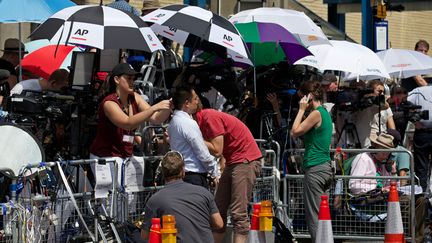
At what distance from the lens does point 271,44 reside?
14852mm

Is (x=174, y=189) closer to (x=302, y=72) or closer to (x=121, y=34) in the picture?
(x=121, y=34)

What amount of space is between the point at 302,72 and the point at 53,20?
4.45 meters

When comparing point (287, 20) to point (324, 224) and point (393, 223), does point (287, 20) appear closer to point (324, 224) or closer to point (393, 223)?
point (393, 223)

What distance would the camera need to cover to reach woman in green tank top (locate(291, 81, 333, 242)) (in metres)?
11.9

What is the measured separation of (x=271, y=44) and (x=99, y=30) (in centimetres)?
435

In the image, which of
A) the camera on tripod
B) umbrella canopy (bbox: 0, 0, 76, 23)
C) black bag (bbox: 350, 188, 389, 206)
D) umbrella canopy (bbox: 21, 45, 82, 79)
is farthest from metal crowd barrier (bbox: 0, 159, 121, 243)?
the camera on tripod

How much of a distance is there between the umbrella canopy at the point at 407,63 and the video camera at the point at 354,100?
2746mm

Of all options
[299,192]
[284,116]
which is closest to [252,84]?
[284,116]

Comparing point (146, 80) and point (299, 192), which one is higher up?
point (146, 80)

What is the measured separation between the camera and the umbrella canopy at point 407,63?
17.6 m

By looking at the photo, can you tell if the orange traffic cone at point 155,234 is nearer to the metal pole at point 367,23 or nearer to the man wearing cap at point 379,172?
the man wearing cap at point 379,172

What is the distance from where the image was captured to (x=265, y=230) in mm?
9656

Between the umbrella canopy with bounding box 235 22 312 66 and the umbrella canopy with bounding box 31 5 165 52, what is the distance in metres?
2.28

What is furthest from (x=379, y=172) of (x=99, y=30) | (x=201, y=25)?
(x=99, y=30)
